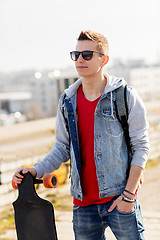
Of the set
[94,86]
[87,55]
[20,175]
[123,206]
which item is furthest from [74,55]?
[123,206]

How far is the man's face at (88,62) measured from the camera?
2.31m

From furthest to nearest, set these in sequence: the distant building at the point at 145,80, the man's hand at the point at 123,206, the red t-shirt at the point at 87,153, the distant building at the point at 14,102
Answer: the distant building at the point at 14,102
the distant building at the point at 145,80
the red t-shirt at the point at 87,153
the man's hand at the point at 123,206

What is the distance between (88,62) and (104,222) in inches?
35.5

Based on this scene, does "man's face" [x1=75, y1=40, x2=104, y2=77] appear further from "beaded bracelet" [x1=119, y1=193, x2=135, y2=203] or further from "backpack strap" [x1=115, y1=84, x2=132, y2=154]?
"beaded bracelet" [x1=119, y1=193, x2=135, y2=203]

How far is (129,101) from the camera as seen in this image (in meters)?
2.24

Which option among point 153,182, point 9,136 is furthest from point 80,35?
point 153,182

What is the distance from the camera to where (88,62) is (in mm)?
2316

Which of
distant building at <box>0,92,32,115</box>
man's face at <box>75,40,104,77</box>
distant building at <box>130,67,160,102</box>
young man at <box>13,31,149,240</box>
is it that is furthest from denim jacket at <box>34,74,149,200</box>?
distant building at <box>0,92,32,115</box>

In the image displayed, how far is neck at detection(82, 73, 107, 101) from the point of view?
93.4 inches

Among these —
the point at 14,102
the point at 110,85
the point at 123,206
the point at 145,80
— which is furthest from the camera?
the point at 14,102

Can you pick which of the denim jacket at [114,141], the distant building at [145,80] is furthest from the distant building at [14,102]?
the denim jacket at [114,141]

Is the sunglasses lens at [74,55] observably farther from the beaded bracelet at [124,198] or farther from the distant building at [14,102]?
the distant building at [14,102]

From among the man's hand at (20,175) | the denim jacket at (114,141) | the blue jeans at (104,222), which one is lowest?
the blue jeans at (104,222)

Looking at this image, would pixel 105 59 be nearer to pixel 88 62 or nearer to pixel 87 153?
pixel 88 62
